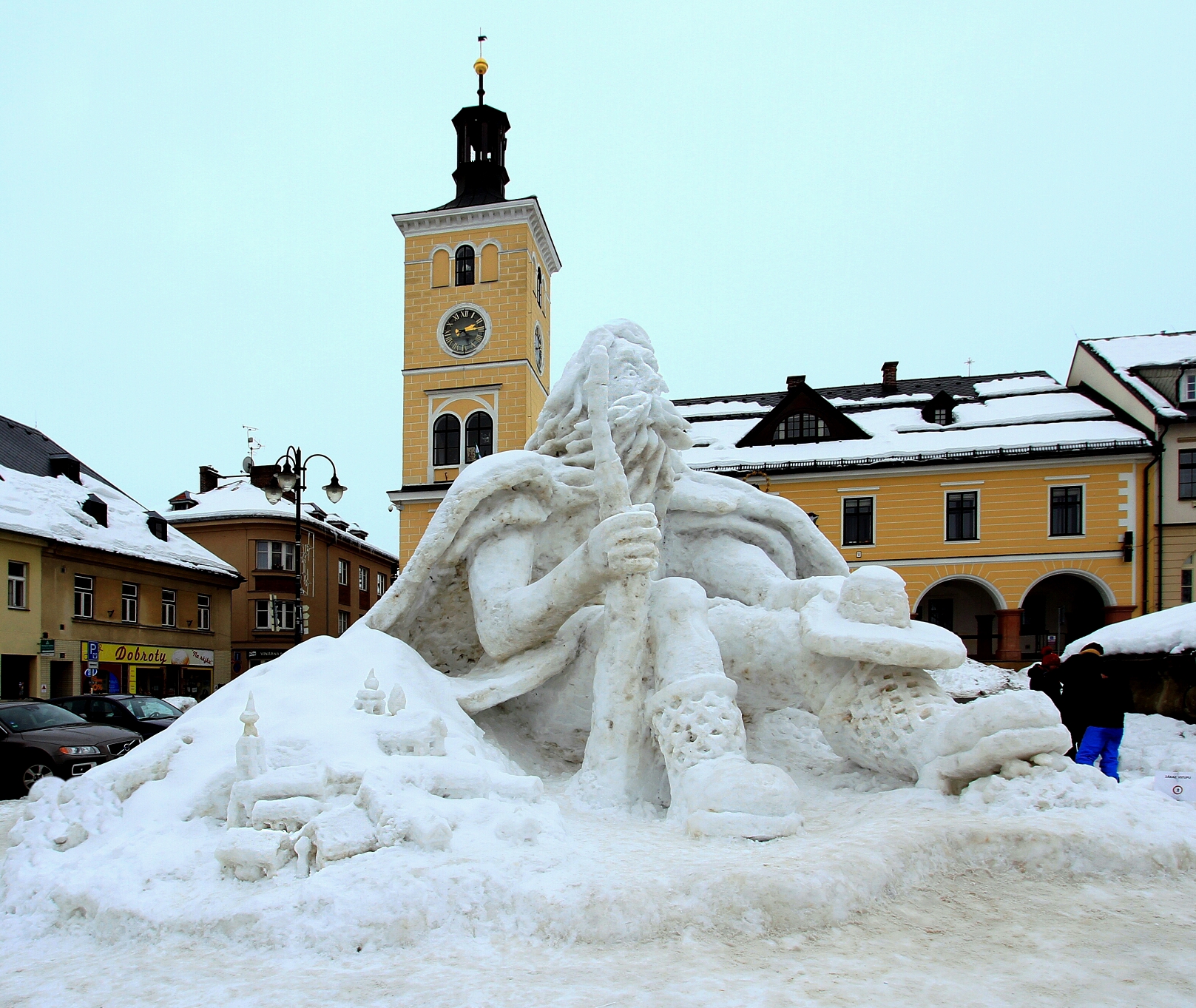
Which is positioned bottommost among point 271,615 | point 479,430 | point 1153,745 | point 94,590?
point 271,615

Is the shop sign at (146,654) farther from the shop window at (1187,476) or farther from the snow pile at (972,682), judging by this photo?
the shop window at (1187,476)

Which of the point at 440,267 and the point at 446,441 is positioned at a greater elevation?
the point at 440,267

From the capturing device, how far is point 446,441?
103 ft

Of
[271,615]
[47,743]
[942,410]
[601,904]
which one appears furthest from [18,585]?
[942,410]

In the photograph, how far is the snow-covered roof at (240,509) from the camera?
3275 cm

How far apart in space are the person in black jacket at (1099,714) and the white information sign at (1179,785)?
1.50 meters

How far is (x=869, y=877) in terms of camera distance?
2.72 metres

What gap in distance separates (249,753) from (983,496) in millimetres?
25050

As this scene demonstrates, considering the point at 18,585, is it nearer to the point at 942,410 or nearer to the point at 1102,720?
the point at 1102,720

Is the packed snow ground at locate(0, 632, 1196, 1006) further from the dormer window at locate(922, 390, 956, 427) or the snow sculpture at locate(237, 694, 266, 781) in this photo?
the dormer window at locate(922, 390, 956, 427)

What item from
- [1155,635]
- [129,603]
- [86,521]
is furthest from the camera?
[129,603]

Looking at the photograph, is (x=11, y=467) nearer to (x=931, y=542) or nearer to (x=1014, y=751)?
(x=931, y=542)

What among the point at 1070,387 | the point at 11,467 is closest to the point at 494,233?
the point at 11,467

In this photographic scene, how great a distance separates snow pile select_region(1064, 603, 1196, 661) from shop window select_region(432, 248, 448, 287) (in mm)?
25831
